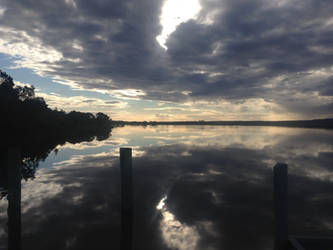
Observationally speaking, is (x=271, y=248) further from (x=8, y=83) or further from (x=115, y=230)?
(x=8, y=83)

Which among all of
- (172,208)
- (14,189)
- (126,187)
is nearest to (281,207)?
(172,208)

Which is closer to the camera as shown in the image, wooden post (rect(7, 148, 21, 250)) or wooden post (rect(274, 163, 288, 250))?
wooden post (rect(274, 163, 288, 250))

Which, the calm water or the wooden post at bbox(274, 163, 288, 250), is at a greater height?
the wooden post at bbox(274, 163, 288, 250)

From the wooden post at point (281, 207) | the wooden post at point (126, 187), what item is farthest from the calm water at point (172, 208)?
the wooden post at point (281, 207)

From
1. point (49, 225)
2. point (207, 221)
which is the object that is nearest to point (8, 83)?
point (49, 225)

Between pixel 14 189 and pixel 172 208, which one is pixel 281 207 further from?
pixel 14 189

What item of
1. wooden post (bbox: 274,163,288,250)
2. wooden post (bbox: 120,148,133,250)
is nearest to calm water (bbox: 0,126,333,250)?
wooden post (bbox: 120,148,133,250)

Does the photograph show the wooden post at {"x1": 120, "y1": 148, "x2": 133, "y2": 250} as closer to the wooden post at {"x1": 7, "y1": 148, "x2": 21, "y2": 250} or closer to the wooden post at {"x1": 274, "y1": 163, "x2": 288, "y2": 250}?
the wooden post at {"x1": 7, "y1": 148, "x2": 21, "y2": 250}

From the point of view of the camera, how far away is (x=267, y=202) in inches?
401

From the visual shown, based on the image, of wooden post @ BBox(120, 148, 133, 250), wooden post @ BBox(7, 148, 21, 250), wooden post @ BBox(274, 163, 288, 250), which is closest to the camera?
wooden post @ BBox(274, 163, 288, 250)

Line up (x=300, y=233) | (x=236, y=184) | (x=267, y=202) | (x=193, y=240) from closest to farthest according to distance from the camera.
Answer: (x=193, y=240) → (x=300, y=233) → (x=267, y=202) → (x=236, y=184)

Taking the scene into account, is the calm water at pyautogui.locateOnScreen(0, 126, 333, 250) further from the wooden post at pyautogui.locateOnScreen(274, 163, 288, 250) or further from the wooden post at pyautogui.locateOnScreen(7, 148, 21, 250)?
the wooden post at pyautogui.locateOnScreen(274, 163, 288, 250)

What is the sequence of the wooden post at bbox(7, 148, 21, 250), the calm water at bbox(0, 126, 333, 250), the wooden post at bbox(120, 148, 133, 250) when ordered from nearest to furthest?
1. the calm water at bbox(0, 126, 333, 250)
2. the wooden post at bbox(7, 148, 21, 250)
3. the wooden post at bbox(120, 148, 133, 250)

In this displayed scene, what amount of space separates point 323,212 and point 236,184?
464 centimetres
